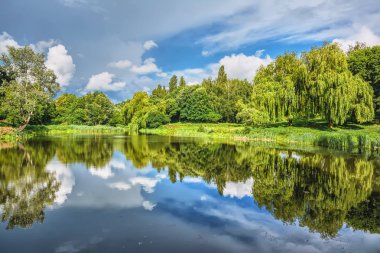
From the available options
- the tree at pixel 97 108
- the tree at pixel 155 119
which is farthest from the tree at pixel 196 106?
the tree at pixel 97 108

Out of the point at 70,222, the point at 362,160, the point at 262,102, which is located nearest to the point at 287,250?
the point at 70,222

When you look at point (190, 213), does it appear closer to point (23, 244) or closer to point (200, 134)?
point (23, 244)

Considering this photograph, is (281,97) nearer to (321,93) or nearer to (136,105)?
(321,93)

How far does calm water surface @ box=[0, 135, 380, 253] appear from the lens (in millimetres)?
7586

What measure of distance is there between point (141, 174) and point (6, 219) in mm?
8473

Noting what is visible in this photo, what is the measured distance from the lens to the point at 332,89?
3531 cm

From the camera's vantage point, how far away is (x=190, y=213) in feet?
33.1

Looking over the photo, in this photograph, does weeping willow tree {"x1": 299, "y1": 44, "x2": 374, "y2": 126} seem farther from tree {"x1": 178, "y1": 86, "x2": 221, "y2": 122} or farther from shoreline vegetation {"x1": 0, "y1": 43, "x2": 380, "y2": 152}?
tree {"x1": 178, "y1": 86, "x2": 221, "y2": 122}

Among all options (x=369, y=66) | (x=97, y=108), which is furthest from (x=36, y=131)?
(x=369, y=66)

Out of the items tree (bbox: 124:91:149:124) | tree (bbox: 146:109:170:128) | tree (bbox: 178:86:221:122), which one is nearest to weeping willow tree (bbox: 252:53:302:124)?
tree (bbox: 178:86:221:122)

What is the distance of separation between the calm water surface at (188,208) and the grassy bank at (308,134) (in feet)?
40.3

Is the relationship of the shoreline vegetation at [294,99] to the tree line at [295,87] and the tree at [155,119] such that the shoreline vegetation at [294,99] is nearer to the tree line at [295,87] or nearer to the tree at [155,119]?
the tree line at [295,87]

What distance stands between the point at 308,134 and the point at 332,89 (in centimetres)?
638

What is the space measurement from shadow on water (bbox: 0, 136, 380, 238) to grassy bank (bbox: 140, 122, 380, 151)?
8169mm
